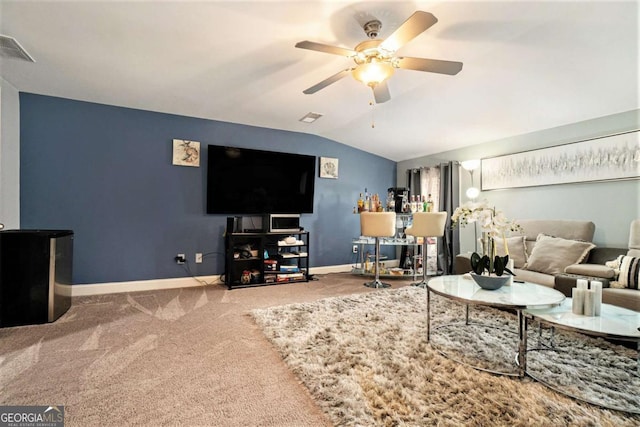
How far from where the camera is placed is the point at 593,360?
206cm

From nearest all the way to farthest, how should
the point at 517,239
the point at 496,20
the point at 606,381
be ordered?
the point at 606,381 < the point at 496,20 < the point at 517,239

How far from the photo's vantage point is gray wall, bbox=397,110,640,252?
3.12 meters

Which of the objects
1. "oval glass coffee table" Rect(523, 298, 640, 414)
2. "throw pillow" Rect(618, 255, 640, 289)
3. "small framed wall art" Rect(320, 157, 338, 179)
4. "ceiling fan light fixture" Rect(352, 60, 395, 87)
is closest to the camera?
"oval glass coffee table" Rect(523, 298, 640, 414)

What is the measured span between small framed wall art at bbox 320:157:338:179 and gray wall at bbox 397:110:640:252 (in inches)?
85.5

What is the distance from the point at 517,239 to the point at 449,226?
133 centimetres

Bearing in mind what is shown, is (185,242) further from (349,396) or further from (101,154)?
(349,396)

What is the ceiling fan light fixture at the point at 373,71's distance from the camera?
86.6 inches

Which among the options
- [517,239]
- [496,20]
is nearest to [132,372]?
[496,20]

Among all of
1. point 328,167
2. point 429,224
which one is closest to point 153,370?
point 429,224

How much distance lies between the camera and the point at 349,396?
1.61 metres

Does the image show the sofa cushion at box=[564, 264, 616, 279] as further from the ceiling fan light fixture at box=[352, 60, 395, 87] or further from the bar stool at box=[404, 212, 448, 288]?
the ceiling fan light fixture at box=[352, 60, 395, 87]

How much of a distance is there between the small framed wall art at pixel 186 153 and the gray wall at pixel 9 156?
1.55 m

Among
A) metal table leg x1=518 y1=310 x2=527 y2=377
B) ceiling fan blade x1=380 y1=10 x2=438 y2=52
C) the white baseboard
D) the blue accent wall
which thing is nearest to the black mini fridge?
the white baseboard

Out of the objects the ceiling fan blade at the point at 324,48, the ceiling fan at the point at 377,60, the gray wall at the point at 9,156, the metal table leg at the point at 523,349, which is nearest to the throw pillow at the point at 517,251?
the metal table leg at the point at 523,349
